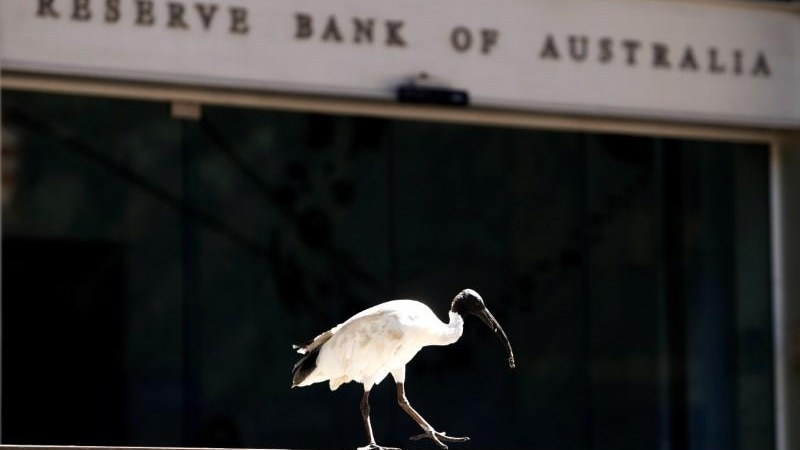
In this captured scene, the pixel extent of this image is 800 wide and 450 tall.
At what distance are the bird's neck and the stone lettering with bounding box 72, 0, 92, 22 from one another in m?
6.50

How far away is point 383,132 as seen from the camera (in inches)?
812

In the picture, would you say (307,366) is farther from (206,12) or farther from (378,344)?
(206,12)

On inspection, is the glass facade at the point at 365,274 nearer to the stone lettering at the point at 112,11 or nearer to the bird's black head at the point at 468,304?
the stone lettering at the point at 112,11

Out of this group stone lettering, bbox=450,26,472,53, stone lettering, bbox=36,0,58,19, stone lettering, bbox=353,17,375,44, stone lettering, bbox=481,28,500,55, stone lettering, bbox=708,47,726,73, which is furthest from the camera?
stone lettering, bbox=708,47,726,73

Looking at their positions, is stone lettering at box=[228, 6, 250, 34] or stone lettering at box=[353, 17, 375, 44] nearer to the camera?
stone lettering at box=[228, 6, 250, 34]

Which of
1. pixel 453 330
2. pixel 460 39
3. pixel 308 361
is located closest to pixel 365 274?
pixel 460 39

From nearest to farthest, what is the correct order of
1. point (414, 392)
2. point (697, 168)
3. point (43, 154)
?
point (43, 154)
point (414, 392)
point (697, 168)

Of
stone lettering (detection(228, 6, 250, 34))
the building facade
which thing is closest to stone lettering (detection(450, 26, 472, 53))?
the building facade

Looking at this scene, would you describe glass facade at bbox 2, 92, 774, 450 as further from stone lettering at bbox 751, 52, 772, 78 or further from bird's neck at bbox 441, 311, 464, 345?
bird's neck at bbox 441, 311, 464, 345

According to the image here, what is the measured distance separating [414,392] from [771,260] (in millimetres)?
4578

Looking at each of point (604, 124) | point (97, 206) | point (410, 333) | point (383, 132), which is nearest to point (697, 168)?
point (604, 124)

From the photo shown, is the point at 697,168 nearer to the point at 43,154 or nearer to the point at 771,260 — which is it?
the point at 771,260

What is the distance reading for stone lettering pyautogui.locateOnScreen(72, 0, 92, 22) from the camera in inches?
744

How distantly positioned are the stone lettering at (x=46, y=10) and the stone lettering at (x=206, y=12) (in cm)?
137
